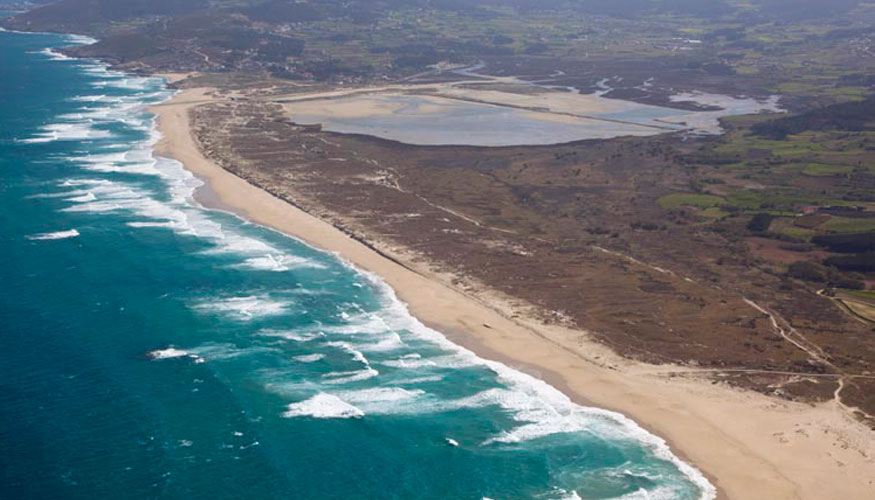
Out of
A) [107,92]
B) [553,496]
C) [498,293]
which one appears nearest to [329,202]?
[498,293]

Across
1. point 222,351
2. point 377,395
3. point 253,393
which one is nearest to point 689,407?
point 377,395

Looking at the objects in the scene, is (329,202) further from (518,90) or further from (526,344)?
(518,90)

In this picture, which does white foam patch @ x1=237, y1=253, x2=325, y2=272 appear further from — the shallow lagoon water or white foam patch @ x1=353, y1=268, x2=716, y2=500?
the shallow lagoon water

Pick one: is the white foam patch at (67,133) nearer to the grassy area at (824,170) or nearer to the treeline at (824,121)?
the grassy area at (824,170)

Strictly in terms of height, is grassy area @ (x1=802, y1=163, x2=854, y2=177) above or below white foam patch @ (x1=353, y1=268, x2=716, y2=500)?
above

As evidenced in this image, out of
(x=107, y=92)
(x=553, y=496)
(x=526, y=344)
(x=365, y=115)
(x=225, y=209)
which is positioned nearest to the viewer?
(x=553, y=496)

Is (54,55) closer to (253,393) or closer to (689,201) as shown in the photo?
(689,201)

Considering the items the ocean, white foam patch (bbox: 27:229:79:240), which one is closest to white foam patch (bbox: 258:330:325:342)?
the ocean
